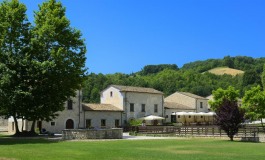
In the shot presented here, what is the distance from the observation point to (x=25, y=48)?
37.8 m

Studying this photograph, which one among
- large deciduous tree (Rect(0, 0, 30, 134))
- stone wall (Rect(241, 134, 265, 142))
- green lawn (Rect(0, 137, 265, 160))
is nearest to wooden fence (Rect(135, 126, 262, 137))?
stone wall (Rect(241, 134, 265, 142))

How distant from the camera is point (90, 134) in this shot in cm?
3675

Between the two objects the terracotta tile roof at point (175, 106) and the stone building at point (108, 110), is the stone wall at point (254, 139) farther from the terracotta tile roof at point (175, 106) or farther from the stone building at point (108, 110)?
the terracotta tile roof at point (175, 106)

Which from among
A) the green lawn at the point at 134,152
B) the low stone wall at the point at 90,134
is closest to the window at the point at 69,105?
the low stone wall at the point at 90,134

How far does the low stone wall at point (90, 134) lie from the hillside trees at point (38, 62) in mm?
3445

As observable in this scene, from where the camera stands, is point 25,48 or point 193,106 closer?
point 25,48

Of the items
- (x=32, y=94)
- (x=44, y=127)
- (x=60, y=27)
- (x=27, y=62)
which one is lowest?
(x=44, y=127)

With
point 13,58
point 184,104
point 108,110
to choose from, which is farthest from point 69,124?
point 184,104

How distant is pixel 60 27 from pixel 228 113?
18.7 meters

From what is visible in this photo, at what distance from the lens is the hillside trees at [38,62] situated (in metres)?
36.2

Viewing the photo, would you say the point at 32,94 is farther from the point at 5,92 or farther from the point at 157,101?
the point at 157,101

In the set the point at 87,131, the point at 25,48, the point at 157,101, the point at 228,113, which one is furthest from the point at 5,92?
the point at 157,101

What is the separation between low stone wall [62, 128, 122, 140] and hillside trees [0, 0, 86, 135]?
3445 millimetres

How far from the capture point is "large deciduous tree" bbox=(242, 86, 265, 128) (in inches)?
2077
